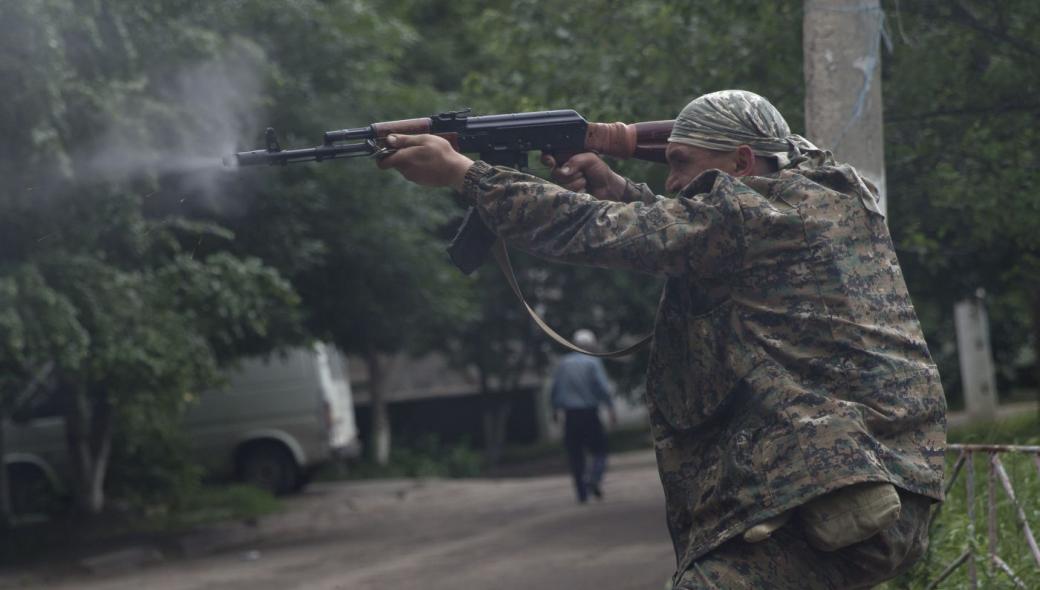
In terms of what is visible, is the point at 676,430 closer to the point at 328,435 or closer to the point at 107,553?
the point at 107,553

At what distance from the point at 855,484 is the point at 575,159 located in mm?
1144

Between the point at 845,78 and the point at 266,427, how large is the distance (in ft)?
50.7

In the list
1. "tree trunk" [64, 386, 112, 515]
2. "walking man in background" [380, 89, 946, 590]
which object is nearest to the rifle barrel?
"walking man in background" [380, 89, 946, 590]

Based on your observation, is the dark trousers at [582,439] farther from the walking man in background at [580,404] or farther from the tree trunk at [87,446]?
the tree trunk at [87,446]

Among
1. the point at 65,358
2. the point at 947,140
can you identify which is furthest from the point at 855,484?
the point at 65,358

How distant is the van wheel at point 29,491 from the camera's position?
18.4 metres

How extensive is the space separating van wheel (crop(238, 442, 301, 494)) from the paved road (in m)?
1.66

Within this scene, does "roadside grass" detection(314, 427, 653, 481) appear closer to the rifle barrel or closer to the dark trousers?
the dark trousers

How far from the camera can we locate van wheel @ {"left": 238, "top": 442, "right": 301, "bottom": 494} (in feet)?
66.4

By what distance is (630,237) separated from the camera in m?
2.93

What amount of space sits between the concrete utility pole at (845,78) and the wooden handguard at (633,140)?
6.74ft

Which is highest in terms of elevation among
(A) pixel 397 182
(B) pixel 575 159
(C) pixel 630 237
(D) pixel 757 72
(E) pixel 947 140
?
(A) pixel 397 182

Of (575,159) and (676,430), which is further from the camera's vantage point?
(575,159)

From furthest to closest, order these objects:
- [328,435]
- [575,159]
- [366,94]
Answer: [328,435], [366,94], [575,159]
